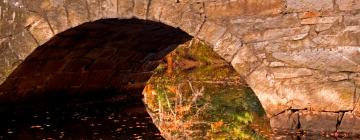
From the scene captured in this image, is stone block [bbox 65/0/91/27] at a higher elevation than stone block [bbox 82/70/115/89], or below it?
higher

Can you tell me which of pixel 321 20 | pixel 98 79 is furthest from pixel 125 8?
pixel 98 79

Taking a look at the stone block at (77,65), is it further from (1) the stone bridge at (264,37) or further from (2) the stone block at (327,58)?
(2) the stone block at (327,58)

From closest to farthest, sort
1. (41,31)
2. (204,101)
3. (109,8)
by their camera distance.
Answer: (109,8) → (41,31) → (204,101)

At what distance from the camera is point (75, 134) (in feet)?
19.2

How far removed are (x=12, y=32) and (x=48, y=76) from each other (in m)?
1.48

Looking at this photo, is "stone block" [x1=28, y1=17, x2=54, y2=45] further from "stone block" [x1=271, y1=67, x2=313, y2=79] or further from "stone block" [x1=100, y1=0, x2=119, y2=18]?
"stone block" [x1=271, y1=67, x2=313, y2=79]

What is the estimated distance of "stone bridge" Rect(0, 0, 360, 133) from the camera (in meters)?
4.39

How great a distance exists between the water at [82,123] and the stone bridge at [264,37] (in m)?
0.68

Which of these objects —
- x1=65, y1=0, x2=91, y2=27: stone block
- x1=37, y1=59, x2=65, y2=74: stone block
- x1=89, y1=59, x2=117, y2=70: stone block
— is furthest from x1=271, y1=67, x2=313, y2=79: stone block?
x1=89, y1=59, x2=117, y2=70: stone block

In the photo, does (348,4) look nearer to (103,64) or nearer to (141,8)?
(141,8)

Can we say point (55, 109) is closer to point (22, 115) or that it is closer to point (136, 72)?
point (22, 115)

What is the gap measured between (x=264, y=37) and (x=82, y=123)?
279 cm

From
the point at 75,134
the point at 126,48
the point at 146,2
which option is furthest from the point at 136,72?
the point at 146,2

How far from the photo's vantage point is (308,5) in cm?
446
